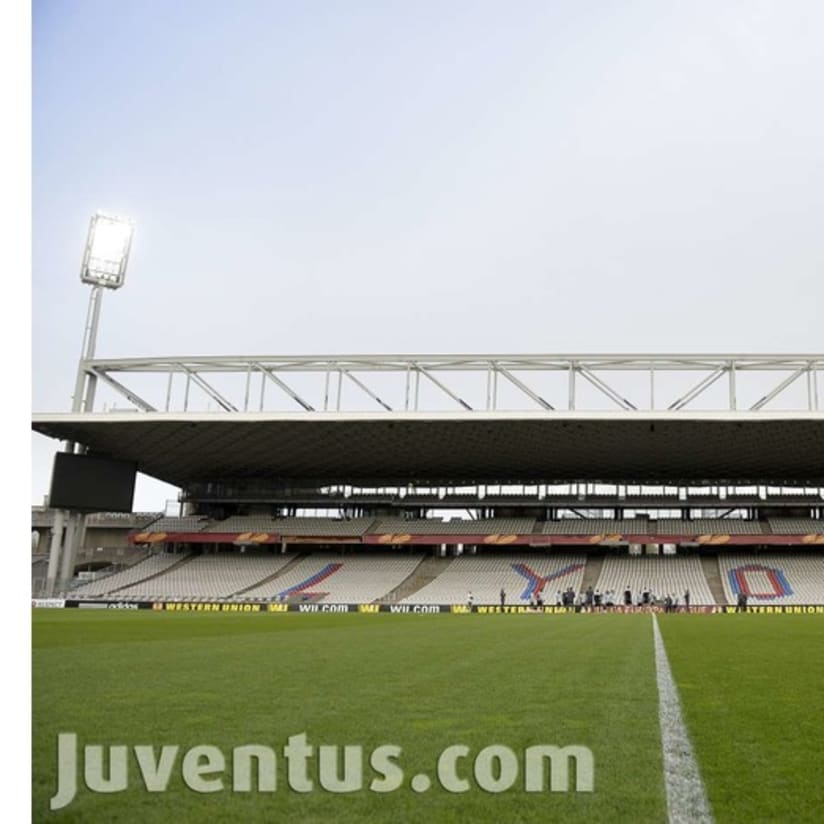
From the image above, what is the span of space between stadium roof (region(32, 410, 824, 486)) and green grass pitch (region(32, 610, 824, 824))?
27756 mm

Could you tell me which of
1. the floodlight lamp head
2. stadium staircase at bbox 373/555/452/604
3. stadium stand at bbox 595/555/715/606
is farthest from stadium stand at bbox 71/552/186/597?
stadium stand at bbox 595/555/715/606

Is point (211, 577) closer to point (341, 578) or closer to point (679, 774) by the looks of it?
point (341, 578)

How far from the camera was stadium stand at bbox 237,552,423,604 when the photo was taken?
43.5 metres

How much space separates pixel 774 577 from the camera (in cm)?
4278

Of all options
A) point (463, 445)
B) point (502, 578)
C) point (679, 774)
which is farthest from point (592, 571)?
point (679, 774)

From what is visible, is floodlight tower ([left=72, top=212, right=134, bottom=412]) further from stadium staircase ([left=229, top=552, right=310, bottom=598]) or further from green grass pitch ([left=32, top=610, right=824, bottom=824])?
green grass pitch ([left=32, top=610, right=824, bottom=824])

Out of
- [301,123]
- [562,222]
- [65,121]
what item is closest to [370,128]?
[301,123]

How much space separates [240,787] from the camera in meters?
3.81

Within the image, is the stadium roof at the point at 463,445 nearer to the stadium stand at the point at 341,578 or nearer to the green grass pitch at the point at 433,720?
the stadium stand at the point at 341,578

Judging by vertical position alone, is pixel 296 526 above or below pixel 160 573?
above

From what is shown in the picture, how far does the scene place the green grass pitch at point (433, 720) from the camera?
3.57 metres

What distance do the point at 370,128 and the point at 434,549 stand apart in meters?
42.9

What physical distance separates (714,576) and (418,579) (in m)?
15.8
